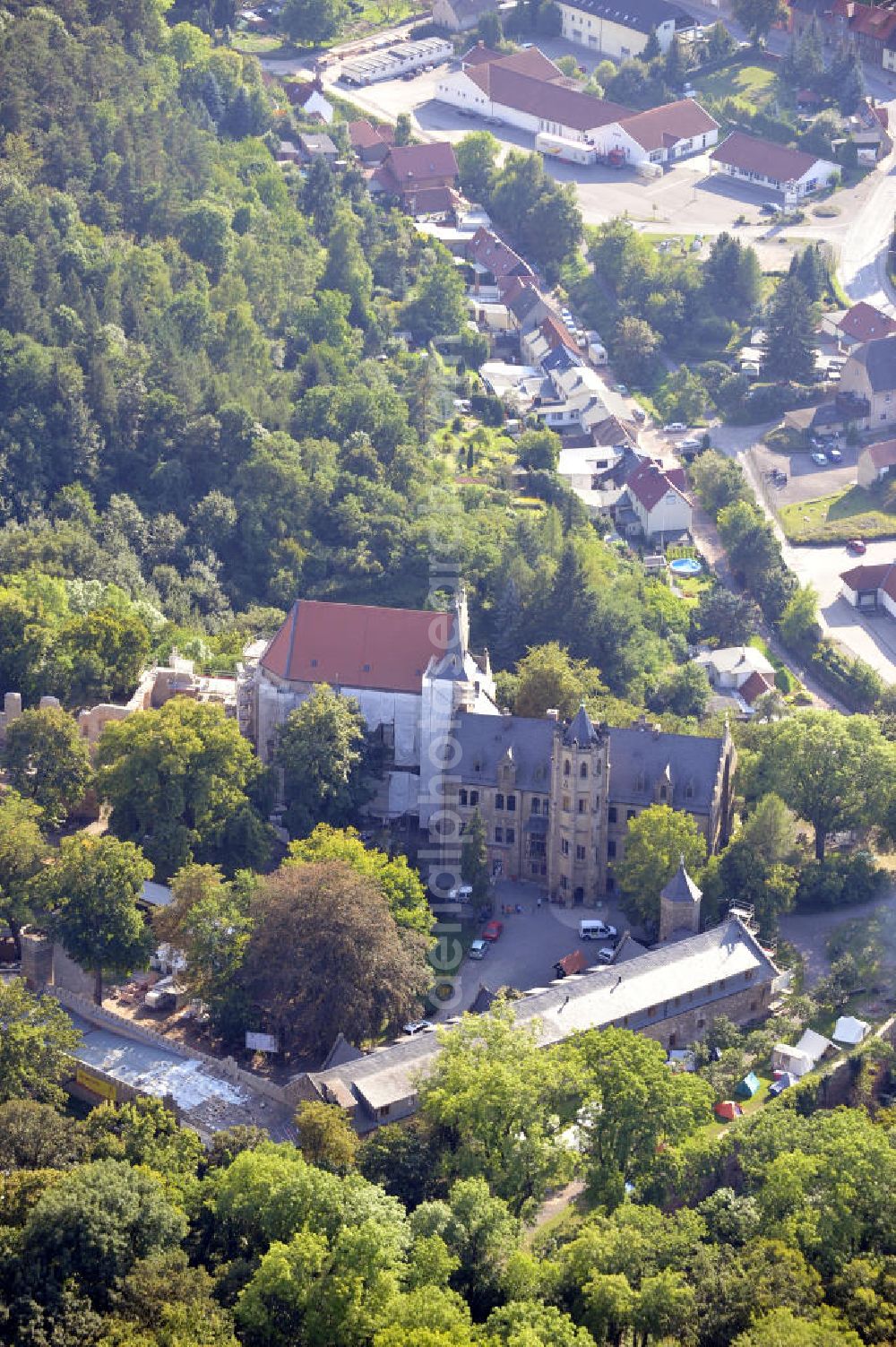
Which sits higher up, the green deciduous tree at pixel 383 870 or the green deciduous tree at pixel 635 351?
the green deciduous tree at pixel 383 870

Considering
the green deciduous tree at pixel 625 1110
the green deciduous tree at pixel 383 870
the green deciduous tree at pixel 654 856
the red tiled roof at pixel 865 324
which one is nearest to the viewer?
the green deciduous tree at pixel 625 1110

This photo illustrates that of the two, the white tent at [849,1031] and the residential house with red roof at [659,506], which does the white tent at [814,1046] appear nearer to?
the white tent at [849,1031]

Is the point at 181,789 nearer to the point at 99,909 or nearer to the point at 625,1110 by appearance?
the point at 99,909

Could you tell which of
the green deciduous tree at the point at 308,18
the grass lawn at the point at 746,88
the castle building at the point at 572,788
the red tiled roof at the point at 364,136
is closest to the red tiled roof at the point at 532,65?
the grass lawn at the point at 746,88

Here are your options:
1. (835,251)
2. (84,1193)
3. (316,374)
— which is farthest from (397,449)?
(84,1193)

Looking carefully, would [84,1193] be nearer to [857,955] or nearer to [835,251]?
[857,955]

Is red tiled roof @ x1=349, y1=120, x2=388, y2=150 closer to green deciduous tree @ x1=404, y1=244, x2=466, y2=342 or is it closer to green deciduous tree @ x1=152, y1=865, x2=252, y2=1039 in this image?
green deciduous tree @ x1=404, y1=244, x2=466, y2=342

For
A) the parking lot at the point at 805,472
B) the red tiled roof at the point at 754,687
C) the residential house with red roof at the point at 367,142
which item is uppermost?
the red tiled roof at the point at 754,687
